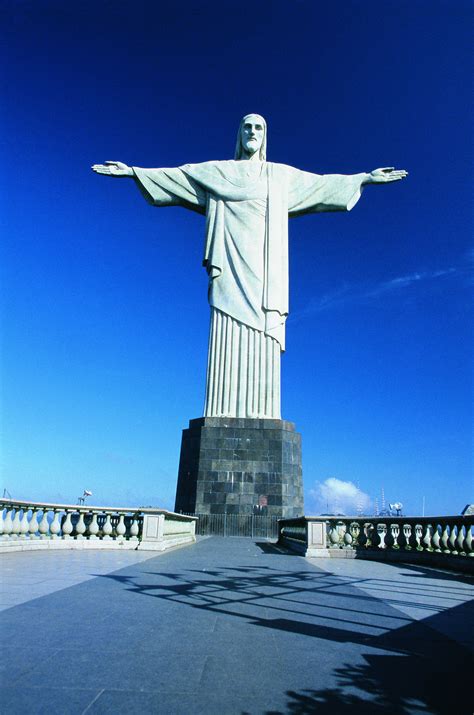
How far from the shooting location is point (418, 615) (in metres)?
5.77

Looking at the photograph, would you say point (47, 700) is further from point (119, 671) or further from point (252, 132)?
point (252, 132)

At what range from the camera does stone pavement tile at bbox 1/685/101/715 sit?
116 inches

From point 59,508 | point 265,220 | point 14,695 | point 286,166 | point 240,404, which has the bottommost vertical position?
point 14,695

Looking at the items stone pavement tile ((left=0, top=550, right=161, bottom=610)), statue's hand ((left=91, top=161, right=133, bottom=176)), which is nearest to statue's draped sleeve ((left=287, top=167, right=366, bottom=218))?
statue's hand ((left=91, top=161, right=133, bottom=176))

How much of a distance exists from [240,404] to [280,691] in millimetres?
15558

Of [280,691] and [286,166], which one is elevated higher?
[286,166]

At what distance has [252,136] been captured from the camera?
21000 millimetres

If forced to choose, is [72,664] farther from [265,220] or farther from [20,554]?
[265,220]

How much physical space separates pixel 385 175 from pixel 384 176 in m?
0.06

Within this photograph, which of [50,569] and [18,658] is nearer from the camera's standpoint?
[18,658]

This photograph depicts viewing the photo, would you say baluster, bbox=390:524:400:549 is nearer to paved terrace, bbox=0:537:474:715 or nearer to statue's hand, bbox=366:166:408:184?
paved terrace, bbox=0:537:474:715

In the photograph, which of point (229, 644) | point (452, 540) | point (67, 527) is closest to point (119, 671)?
point (229, 644)

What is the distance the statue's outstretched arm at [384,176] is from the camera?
66.5ft

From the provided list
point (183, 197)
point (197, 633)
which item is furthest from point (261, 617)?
point (183, 197)
